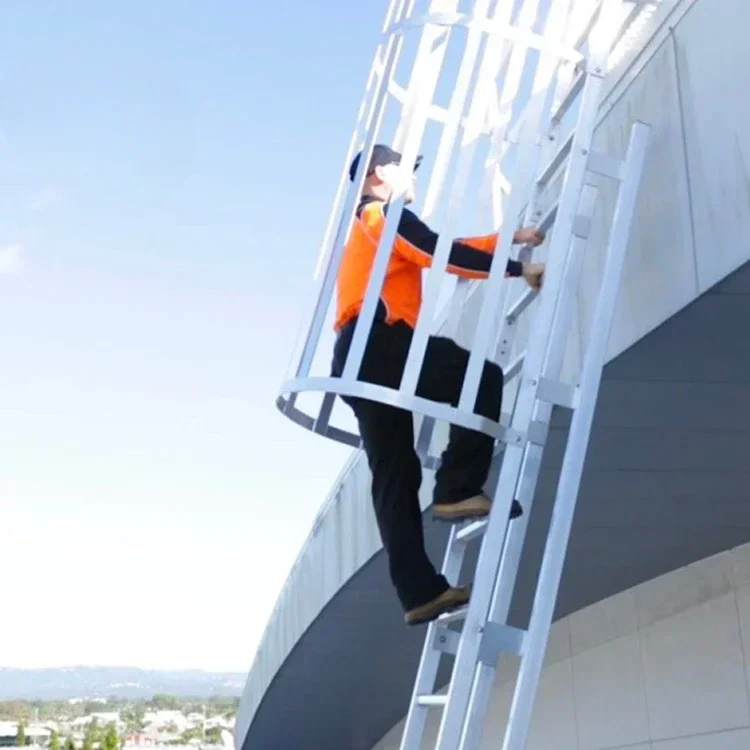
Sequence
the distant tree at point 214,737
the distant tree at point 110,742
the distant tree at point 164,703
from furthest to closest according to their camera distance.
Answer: the distant tree at point 164,703 < the distant tree at point 110,742 < the distant tree at point 214,737

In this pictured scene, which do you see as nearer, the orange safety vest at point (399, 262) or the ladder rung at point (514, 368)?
the orange safety vest at point (399, 262)

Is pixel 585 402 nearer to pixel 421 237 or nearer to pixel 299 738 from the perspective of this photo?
pixel 421 237

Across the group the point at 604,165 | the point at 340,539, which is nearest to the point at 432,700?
the point at 604,165

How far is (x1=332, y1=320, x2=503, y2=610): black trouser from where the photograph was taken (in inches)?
142

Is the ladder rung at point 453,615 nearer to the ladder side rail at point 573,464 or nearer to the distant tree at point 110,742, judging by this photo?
the ladder side rail at point 573,464

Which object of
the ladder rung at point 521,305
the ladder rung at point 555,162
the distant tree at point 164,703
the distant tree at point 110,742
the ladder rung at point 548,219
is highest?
the distant tree at point 164,703

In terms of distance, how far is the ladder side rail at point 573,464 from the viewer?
291 cm

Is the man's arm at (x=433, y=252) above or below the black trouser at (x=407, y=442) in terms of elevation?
above

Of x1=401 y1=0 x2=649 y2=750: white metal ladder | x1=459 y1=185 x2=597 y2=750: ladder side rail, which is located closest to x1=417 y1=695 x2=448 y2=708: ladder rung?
x1=401 y1=0 x2=649 y2=750: white metal ladder

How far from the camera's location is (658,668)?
829 cm

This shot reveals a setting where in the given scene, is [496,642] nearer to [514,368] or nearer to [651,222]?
[514,368]

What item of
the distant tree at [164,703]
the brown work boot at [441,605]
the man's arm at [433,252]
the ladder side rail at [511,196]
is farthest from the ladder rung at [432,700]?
the distant tree at [164,703]

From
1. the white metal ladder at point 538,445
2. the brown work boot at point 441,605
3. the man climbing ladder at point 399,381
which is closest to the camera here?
the white metal ladder at point 538,445

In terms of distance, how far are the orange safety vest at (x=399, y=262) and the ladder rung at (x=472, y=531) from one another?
2.20ft
